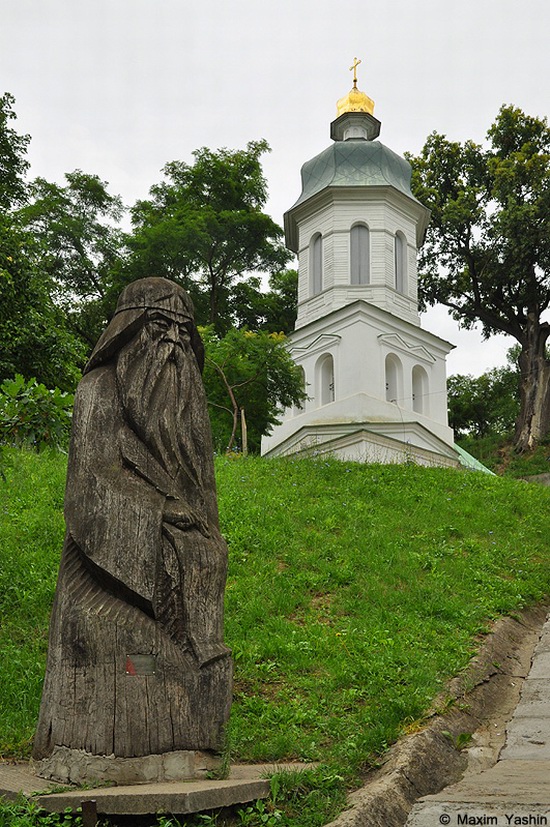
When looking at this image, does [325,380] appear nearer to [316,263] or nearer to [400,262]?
[316,263]

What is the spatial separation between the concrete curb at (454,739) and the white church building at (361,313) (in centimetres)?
1496

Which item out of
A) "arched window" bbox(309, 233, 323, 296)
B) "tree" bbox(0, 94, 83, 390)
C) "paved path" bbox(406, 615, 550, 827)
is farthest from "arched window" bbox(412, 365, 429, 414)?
"paved path" bbox(406, 615, 550, 827)

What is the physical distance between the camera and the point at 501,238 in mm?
32719

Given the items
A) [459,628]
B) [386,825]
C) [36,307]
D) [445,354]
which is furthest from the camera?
[445,354]

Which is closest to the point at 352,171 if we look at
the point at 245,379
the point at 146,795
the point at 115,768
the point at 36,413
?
the point at 245,379

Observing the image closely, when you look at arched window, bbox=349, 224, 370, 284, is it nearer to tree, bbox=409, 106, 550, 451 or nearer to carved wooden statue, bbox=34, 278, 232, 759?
tree, bbox=409, 106, 550, 451

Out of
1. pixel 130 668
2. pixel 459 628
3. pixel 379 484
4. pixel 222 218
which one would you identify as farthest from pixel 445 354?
pixel 130 668

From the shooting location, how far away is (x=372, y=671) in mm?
6012

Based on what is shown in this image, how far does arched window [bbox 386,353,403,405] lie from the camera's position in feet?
80.7

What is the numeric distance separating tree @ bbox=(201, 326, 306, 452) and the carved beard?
14093 mm

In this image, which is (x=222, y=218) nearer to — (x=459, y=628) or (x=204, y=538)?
(x=459, y=628)

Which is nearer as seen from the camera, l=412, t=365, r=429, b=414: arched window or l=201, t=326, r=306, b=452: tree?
l=201, t=326, r=306, b=452: tree

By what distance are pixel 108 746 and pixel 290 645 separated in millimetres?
2956

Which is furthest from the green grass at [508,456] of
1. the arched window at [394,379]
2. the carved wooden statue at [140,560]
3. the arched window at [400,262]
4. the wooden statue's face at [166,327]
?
the carved wooden statue at [140,560]
